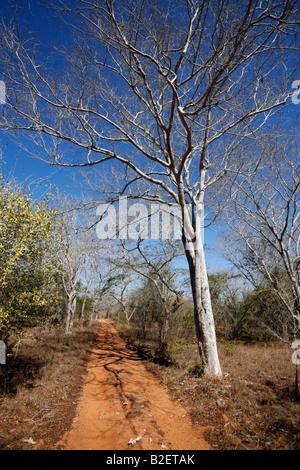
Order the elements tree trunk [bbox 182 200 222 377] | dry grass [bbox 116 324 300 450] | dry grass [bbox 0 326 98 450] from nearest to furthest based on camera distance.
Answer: dry grass [bbox 116 324 300 450]
dry grass [bbox 0 326 98 450]
tree trunk [bbox 182 200 222 377]

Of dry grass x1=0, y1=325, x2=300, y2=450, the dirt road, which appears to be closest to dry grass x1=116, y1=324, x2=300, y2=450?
dry grass x1=0, y1=325, x2=300, y2=450

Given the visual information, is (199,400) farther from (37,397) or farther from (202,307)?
(37,397)

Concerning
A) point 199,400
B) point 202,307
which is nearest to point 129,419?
point 199,400

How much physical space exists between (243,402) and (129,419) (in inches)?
81.3

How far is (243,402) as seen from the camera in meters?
3.50

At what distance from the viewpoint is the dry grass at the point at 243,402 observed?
8.64ft

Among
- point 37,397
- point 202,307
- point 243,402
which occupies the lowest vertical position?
point 37,397

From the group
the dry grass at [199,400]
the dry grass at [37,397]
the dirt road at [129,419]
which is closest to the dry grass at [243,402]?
the dry grass at [199,400]

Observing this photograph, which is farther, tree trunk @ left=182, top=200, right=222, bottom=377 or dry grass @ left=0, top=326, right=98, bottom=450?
tree trunk @ left=182, top=200, right=222, bottom=377

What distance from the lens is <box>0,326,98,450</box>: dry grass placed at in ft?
9.10

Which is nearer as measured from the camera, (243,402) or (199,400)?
(243,402)

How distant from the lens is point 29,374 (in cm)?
504

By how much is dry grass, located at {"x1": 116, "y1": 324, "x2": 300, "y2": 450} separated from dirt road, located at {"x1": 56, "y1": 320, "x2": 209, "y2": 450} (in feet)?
0.95

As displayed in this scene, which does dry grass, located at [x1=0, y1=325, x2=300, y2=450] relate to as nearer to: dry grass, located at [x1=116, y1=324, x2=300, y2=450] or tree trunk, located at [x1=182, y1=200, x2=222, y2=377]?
dry grass, located at [x1=116, y1=324, x2=300, y2=450]
